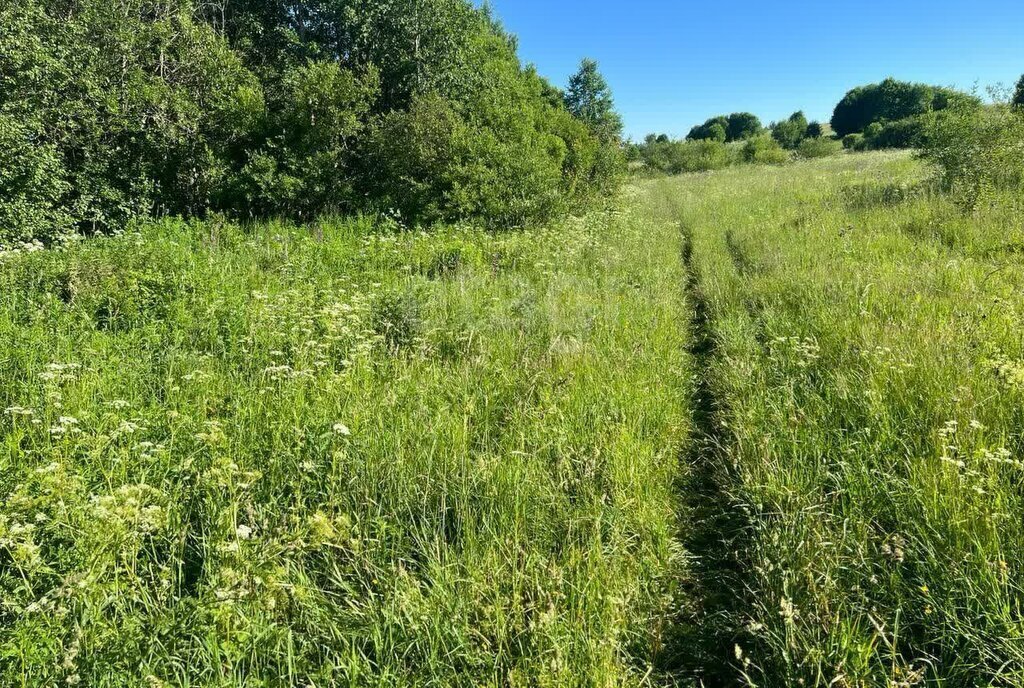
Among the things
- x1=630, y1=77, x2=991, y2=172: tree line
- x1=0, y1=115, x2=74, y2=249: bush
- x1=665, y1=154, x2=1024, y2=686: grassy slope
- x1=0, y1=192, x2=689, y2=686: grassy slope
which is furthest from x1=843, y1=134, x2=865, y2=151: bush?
x1=0, y1=115, x2=74, y2=249: bush

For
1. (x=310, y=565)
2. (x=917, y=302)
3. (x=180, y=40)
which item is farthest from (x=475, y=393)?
(x=180, y=40)

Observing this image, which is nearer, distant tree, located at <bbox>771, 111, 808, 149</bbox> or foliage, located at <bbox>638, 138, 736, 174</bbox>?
foliage, located at <bbox>638, 138, 736, 174</bbox>

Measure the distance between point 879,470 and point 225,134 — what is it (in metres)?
17.4

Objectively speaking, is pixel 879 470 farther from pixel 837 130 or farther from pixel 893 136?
pixel 837 130

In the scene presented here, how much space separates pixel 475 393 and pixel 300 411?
1.31m

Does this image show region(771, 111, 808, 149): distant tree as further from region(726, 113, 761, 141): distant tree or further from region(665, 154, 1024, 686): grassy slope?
region(665, 154, 1024, 686): grassy slope

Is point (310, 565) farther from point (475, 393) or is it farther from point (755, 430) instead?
point (755, 430)

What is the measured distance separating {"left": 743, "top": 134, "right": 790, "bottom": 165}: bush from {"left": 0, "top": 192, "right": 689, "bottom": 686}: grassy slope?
156ft

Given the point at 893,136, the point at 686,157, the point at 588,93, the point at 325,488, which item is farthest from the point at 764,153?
the point at 325,488

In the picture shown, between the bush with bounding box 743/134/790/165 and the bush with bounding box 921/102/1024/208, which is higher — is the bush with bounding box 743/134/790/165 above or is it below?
above

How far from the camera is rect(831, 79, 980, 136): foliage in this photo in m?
76.1

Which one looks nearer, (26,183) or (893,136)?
(26,183)

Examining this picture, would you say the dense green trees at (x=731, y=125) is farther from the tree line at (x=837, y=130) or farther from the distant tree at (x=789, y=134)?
the distant tree at (x=789, y=134)

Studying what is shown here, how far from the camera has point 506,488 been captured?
123 inches
